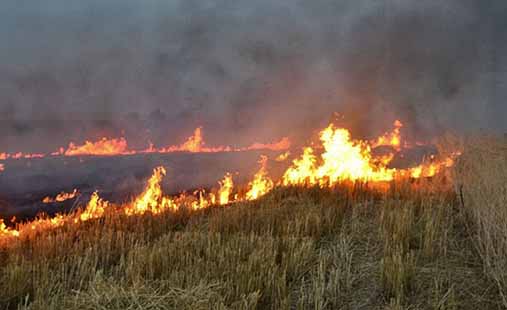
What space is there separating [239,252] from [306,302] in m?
1.41

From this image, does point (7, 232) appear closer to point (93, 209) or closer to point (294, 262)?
point (93, 209)

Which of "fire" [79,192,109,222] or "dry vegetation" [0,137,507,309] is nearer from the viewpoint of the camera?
"dry vegetation" [0,137,507,309]

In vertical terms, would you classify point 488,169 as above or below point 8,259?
above

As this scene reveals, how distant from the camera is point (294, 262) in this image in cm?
656

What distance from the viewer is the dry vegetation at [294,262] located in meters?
5.61

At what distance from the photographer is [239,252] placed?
263 inches

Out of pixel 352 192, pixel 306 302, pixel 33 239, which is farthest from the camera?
pixel 352 192

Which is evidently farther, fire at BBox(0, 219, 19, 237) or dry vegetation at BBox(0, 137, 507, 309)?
fire at BBox(0, 219, 19, 237)

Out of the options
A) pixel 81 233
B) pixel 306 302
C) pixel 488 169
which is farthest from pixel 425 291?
pixel 81 233

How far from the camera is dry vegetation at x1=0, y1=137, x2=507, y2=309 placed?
221 inches

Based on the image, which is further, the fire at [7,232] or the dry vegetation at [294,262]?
the fire at [7,232]

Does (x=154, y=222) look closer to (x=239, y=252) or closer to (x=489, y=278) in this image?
(x=239, y=252)

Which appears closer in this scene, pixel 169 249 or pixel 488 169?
pixel 169 249

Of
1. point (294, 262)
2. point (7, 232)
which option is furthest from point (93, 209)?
point (294, 262)
